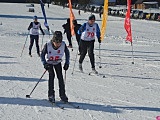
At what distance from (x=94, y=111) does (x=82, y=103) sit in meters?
0.63

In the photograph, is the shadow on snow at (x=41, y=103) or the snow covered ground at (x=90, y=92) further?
the shadow on snow at (x=41, y=103)

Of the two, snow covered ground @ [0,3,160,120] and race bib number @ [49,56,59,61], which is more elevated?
race bib number @ [49,56,59,61]

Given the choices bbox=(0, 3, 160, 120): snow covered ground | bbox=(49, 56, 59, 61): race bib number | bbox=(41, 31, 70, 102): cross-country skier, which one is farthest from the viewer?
bbox=(49, 56, 59, 61): race bib number

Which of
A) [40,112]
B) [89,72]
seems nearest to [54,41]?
[40,112]

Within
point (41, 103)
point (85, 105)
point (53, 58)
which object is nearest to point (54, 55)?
point (53, 58)

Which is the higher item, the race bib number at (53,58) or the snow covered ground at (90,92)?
the race bib number at (53,58)

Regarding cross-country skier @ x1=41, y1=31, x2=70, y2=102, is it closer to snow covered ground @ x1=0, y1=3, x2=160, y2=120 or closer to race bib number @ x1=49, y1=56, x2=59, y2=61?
race bib number @ x1=49, y1=56, x2=59, y2=61

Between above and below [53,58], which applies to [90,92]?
below

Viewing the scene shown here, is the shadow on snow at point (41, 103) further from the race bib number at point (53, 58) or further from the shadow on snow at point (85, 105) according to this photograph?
the race bib number at point (53, 58)

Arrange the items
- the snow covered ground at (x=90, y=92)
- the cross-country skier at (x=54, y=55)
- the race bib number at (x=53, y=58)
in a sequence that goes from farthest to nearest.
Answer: the race bib number at (x=53, y=58) < the cross-country skier at (x=54, y=55) < the snow covered ground at (x=90, y=92)

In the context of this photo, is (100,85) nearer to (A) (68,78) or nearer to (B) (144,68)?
(A) (68,78)

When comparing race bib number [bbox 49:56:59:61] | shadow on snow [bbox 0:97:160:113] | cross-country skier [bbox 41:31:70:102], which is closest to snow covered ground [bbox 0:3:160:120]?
shadow on snow [bbox 0:97:160:113]

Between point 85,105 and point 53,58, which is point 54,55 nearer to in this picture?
point 53,58

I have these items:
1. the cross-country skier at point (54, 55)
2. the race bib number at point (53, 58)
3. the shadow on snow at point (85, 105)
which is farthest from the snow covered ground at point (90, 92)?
the race bib number at point (53, 58)
